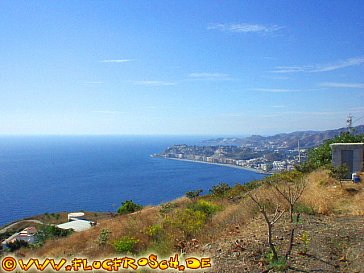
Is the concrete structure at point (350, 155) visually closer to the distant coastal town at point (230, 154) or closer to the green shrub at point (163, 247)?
the green shrub at point (163, 247)

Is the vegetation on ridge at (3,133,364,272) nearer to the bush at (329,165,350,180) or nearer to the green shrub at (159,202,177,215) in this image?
the green shrub at (159,202,177,215)

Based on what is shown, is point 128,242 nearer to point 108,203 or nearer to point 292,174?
point 292,174

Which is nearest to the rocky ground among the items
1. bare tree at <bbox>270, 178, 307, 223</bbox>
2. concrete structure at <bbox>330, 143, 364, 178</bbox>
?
bare tree at <bbox>270, 178, 307, 223</bbox>

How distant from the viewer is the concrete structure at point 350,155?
12.6 m

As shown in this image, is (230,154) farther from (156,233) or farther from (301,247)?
(301,247)

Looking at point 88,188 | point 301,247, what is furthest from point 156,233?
point 88,188

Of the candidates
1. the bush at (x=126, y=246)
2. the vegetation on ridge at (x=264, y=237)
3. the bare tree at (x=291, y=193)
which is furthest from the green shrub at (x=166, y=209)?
the bush at (x=126, y=246)

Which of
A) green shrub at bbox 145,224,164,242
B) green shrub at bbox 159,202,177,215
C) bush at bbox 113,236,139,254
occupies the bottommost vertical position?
green shrub at bbox 159,202,177,215

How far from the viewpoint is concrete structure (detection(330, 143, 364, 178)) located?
12555 mm

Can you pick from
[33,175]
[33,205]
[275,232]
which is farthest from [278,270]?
[33,175]

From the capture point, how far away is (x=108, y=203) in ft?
160

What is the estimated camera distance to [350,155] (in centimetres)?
1271

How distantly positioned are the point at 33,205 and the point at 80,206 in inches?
322

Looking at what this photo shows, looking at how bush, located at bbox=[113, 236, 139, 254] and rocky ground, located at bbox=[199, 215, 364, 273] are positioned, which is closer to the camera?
rocky ground, located at bbox=[199, 215, 364, 273]
